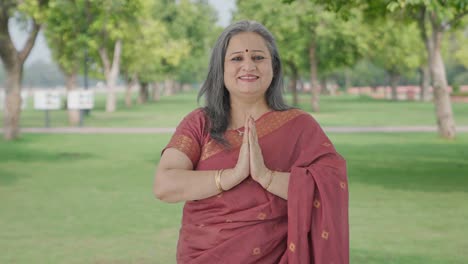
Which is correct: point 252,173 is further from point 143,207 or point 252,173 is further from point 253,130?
point 143,207

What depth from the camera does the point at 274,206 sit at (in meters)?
3.20

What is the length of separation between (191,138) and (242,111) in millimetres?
255

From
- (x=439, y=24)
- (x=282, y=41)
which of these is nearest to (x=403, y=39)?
(x=282, y=41)

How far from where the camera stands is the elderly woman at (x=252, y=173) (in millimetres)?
3152

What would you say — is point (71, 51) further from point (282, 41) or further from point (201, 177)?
point (201, 177)

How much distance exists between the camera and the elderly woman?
10.3 ft

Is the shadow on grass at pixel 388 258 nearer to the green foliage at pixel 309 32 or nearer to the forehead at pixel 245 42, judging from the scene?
the forehead at pixel 245 42

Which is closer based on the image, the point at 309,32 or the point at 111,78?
the point at 309,32

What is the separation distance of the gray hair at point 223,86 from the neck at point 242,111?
0.09 feet

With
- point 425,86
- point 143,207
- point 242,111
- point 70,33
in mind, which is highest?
point 70,33

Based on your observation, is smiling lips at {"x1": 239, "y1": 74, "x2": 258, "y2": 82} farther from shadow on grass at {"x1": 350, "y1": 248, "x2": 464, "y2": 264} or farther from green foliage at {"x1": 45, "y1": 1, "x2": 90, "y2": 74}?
green foliage at {"x1": 45, "y1": 1, "x2": 90, "y2": 74}

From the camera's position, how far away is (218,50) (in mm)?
3289

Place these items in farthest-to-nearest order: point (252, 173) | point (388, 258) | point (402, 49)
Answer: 1. point (402, 49)
2. point (388, 258)
3. point (252, 173)

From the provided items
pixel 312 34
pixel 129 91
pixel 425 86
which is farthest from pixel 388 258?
pixel 425 86
